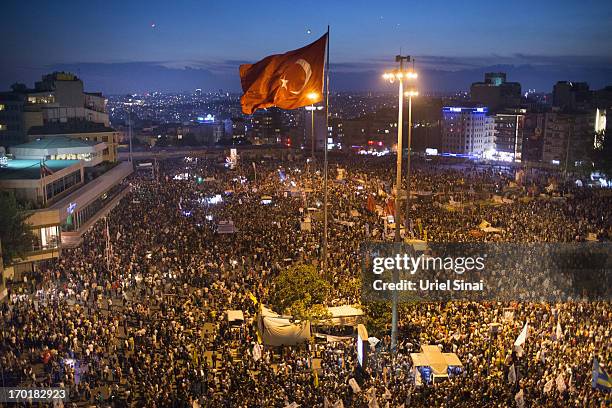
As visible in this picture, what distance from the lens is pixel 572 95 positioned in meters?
114

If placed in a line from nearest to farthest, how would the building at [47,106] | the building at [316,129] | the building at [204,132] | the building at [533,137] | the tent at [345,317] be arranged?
the tent at [345,317]
the building at [47,106]
the building at [533,137]
the building at [316,129]
the building at [204,132]

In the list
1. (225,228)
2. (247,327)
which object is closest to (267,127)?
(225,228)

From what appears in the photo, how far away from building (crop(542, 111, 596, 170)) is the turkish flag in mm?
77226

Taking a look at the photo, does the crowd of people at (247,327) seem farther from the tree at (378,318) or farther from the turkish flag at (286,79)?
the turkish flag at (286,79)

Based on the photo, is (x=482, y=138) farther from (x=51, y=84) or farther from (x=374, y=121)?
(x=51, y=84)

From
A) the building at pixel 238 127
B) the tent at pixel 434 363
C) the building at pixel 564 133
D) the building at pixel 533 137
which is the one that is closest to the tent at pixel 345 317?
the tent at pixel 434 363

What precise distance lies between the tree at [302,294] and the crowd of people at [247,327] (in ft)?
3.33

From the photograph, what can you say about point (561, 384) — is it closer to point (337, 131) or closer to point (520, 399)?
point (520, 399)

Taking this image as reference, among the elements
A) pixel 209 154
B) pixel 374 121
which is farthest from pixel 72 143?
pixel 374 121

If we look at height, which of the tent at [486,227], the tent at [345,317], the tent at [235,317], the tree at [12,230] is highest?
the tree at [12,230]

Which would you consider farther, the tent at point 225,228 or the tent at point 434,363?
the tent at point 225,228

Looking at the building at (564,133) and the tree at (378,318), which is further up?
the building at (564,133)

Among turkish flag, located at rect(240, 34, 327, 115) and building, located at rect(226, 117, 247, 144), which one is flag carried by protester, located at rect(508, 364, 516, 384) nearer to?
turkish flag, located at rect(240, 34, 327, 115)

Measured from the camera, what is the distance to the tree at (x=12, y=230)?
75.4ft
